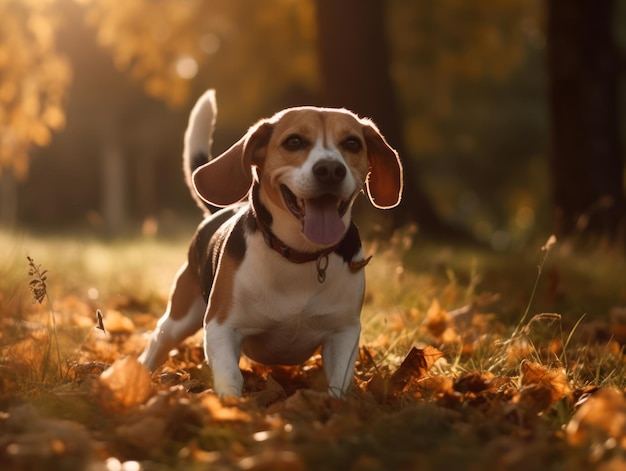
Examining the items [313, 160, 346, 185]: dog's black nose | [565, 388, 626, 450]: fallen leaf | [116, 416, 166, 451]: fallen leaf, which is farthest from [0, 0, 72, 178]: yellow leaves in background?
[565, 388, 626, 450]: fallen leaf

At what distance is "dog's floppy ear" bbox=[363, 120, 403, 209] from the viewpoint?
156 inches

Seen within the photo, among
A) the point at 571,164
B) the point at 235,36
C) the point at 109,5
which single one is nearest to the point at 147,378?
the point at 571,164

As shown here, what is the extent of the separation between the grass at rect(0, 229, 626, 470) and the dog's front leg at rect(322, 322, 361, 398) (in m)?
0.11

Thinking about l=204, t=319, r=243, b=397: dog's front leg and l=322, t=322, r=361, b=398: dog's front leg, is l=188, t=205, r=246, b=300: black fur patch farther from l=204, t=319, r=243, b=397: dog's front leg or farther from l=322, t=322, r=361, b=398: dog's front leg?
l=322, t=322, r=361, b=398: dog's front leg

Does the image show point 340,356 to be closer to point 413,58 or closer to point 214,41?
point 214,41

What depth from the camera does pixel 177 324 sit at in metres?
4.44

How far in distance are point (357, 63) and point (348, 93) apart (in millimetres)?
426

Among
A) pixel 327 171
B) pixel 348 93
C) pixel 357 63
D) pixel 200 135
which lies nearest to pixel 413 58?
pixel 357 63

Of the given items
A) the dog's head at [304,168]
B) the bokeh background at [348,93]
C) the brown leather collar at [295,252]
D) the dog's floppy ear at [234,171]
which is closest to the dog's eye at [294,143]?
the dog's head at [304,168]

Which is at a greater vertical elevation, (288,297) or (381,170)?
(381,170)

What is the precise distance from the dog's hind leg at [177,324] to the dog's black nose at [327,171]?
4.11 feet

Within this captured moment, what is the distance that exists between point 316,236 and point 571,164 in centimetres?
778

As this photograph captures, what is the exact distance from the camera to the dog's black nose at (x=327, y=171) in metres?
3.44

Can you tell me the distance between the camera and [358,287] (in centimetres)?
381
